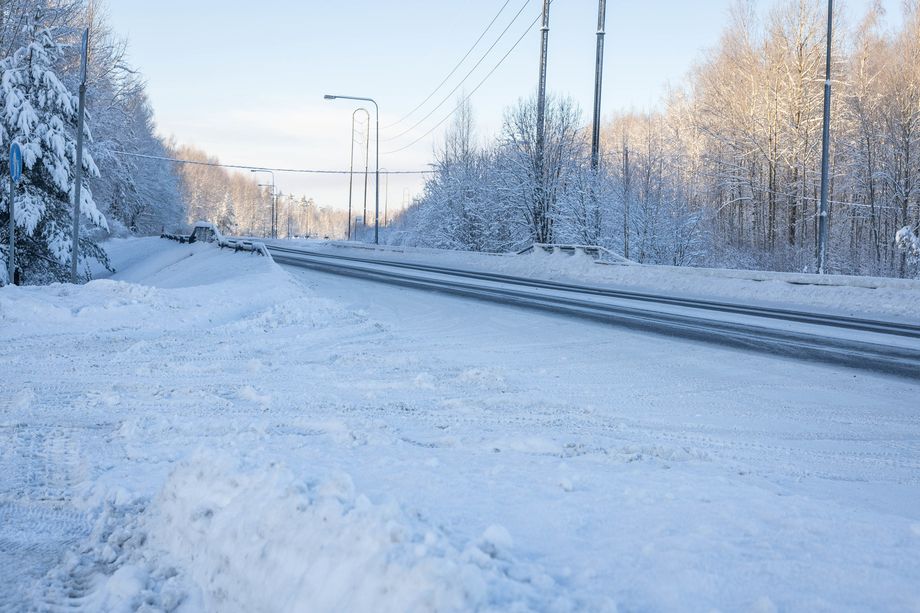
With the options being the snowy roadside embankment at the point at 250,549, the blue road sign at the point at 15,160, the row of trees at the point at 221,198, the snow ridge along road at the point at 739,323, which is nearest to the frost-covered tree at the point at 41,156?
the blue road sign at the point at 15,160

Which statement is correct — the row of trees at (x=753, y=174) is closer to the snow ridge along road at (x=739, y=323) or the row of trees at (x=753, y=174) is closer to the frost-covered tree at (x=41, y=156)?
the snow ridge along road at (x=739, y=323)

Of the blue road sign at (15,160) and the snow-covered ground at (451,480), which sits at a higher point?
the blue road sign at (15,160)

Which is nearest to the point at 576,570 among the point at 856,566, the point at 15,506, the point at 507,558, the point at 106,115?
the point at 507,558

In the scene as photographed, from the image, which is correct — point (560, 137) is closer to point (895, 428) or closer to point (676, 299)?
point (676, 299)

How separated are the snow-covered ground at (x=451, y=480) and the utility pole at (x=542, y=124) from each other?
2252 cm

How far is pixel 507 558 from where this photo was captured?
2.62 meters

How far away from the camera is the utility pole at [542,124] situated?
2916cm

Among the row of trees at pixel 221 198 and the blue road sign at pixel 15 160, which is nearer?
→ the blue road sign at pixel 15 160

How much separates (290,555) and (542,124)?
28.6 m

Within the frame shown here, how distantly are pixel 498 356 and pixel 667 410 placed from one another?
2.75 metres

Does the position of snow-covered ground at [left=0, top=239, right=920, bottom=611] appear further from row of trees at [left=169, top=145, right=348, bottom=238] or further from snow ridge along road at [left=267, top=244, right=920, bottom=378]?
row of trees at [left=169, top=145, right=348, bottom=238]

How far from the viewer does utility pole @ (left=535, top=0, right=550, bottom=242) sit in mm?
29156

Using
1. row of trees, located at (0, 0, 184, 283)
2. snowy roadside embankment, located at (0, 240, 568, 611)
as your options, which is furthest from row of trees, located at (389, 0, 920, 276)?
snowy roadside embankment, located at (0, 240, 568, 611)

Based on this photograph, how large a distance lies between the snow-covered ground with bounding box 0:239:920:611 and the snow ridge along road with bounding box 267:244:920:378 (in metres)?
1.02
